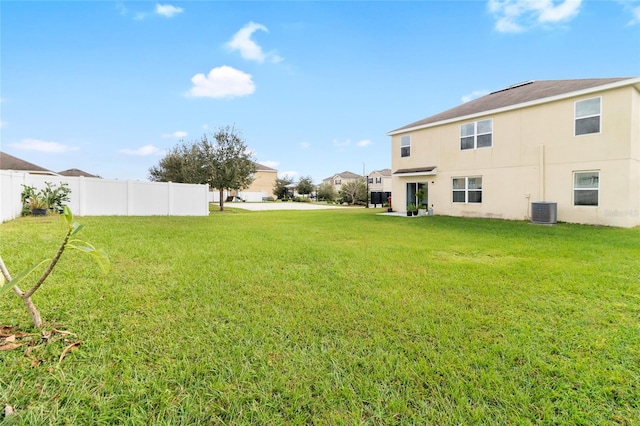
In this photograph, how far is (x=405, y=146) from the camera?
18.8 meters

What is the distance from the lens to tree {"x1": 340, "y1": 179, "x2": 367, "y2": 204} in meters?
37.4

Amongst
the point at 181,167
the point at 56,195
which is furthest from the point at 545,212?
the point at 181,167

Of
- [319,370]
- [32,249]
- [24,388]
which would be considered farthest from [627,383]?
[32,249]

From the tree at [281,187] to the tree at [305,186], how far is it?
2.47 meters

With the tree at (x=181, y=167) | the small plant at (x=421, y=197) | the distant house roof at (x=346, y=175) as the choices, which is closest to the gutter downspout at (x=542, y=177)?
the small plant at (x=421, y=197)

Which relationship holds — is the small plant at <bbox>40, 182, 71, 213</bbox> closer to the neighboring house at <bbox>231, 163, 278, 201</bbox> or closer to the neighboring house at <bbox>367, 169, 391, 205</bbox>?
the neighboring house at <bbox>367, 169, 391, 205</bbox>

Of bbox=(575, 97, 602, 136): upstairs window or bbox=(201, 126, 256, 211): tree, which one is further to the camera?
bbox=(201, 126, 256, 211): tree

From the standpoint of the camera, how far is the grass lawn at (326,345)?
1972mm

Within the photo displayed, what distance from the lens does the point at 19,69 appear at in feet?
28.2

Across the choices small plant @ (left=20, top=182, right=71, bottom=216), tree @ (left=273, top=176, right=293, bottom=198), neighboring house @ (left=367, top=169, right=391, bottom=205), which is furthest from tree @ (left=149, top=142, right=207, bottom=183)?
tree @ (left=273, top=176, right=293, bottom=198)

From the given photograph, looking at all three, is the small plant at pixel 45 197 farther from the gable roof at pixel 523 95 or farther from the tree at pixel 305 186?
the tree at pixel 305 186

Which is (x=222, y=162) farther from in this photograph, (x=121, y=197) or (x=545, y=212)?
(x=545, y=212)

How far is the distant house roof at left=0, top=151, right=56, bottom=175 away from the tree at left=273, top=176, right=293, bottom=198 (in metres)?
31.5

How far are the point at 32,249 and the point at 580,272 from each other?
32.6 ft
